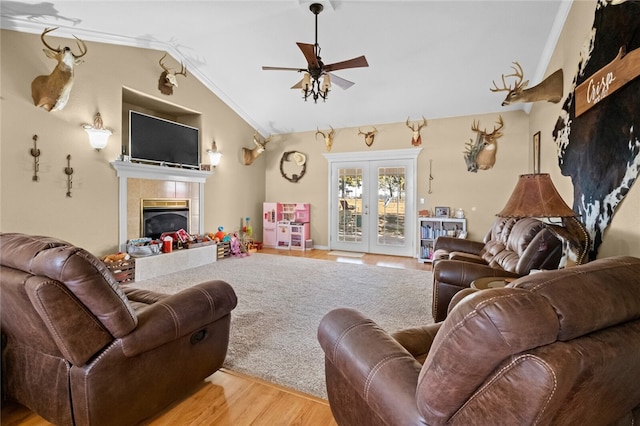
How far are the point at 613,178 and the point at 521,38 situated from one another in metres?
2.62

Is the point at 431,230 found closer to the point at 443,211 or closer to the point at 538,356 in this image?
the point at 443,211

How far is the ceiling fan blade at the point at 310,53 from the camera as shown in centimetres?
319

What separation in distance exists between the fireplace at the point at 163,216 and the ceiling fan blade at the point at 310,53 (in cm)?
332

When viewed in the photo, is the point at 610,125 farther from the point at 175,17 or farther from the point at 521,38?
the point at 175,17

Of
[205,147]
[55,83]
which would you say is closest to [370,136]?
[205,147]

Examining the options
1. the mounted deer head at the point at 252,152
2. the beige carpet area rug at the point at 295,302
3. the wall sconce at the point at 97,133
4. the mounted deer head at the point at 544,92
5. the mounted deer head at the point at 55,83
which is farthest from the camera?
the mounted deer head at the point at 252,152

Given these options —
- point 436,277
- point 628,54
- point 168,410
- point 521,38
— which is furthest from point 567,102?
point 168,410

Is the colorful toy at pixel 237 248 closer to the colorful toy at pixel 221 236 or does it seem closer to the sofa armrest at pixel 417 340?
the colorful toy at pixel 221 236

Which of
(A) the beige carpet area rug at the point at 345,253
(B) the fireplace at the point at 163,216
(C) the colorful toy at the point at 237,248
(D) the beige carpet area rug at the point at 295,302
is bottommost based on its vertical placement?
(D) the beige carpet area rug at the point at 295,302

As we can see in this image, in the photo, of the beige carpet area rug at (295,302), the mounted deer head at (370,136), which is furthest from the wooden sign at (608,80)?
the mounted deer head at (370,136)

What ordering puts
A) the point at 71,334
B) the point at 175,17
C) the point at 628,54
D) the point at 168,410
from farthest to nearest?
the point at 175,17 < the point at 628,54 < the point at 168,410 < the point at 71,334

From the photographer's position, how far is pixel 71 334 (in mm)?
1279

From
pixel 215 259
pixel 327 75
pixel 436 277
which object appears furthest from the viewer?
pixel 215 259

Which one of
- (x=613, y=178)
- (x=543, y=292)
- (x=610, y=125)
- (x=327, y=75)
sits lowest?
(x=543, y=292)
